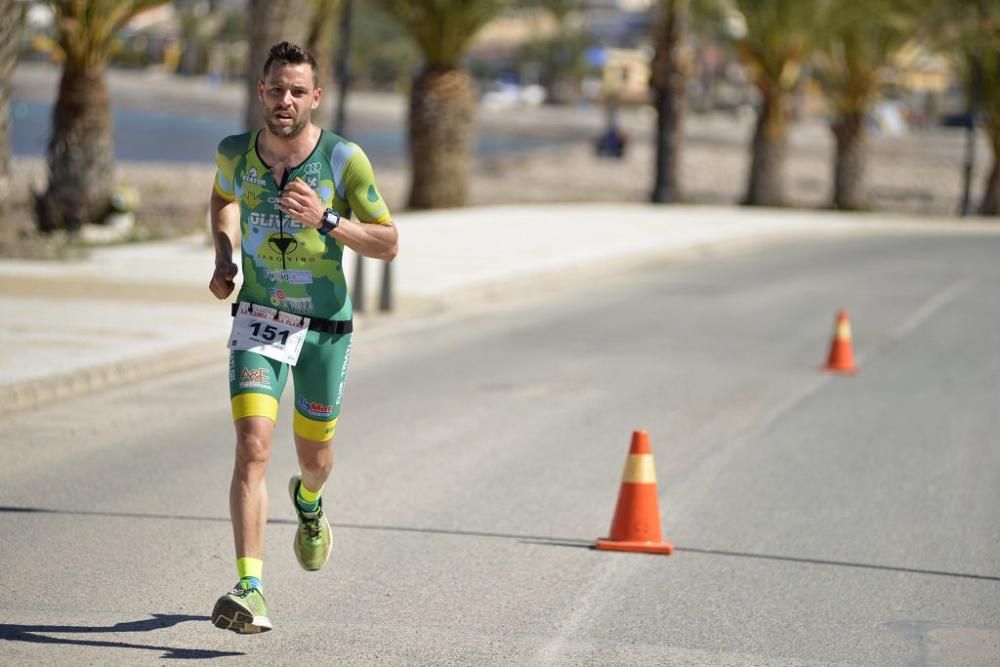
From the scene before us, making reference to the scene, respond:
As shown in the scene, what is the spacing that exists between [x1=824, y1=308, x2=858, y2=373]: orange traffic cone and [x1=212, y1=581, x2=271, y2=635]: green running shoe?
9.16 m

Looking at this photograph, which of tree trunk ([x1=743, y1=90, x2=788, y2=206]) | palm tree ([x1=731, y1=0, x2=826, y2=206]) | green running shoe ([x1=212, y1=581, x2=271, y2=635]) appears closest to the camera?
green running shoe ([x1=212, y1=581, x2=271, y2=635])

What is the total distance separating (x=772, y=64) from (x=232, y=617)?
33681 millimetres

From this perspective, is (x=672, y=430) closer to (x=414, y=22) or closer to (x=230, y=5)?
(x=414, y=22)

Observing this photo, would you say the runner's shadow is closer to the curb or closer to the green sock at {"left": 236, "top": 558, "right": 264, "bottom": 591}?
the green sock at {"left": 236, "top": 558, "right": 264, "bottom": 591}

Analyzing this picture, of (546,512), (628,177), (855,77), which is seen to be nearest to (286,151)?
(546,512)

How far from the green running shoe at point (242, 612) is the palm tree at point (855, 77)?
→ 111 ft

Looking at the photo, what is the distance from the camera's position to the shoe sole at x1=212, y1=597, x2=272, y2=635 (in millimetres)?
6031

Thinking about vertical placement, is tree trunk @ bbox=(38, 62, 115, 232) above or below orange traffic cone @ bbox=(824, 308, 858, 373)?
above

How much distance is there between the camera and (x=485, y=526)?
28.0ft

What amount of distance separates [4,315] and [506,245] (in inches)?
433

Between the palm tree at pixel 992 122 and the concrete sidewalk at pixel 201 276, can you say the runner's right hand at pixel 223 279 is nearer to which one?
the concrete sidewalk at pixel 201 276

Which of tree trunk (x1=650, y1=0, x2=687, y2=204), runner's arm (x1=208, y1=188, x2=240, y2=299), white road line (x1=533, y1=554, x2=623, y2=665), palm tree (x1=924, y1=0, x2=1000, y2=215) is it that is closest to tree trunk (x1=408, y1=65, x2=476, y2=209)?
tree trunk (x1=650, y1=0, x2=687, y2=204)

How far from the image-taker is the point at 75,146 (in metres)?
24.5

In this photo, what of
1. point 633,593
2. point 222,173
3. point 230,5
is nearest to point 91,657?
point 222,173
